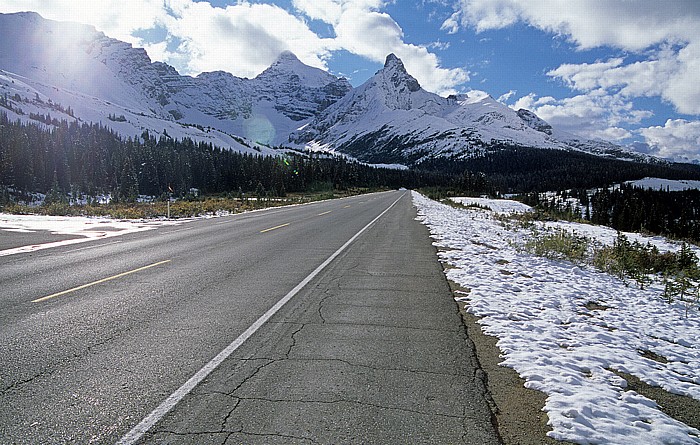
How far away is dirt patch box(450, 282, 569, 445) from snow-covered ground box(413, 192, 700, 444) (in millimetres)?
83

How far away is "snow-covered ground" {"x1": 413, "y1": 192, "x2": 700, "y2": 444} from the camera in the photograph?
3.27 m

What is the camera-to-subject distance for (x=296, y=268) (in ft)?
29.4

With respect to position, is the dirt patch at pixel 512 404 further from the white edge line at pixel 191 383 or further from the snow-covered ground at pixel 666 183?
the snow-covered ground at pixel 666 183

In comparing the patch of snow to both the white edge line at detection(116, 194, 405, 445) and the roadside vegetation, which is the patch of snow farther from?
the white edge line at detection(116, 194, 405, 445)

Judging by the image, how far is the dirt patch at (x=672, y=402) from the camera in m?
3.41

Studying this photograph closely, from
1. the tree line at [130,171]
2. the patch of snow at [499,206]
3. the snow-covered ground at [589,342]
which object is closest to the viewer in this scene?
the snow-covered ground at [589,342]

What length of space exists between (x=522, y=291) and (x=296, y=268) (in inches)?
181

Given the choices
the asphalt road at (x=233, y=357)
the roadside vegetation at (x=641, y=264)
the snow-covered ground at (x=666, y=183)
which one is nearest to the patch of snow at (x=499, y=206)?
the roadside vegetation at (x=641, y=264)

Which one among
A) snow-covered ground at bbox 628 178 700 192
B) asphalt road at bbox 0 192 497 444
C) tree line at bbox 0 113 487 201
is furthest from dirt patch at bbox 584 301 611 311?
A: snow-covered ground at bbox 628 178 700 192

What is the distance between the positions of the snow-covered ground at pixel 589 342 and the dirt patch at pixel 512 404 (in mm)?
83

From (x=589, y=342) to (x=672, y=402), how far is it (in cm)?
136

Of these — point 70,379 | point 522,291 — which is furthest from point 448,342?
point 70,379

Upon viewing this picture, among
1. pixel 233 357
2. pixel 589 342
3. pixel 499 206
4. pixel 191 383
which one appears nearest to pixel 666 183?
pixel 499 206

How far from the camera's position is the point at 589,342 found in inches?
198
